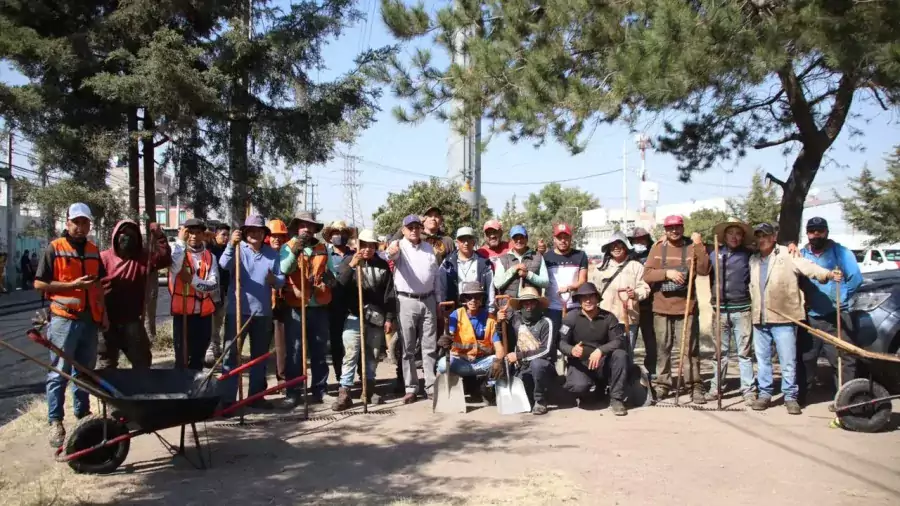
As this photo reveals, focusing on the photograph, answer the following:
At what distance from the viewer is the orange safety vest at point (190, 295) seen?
22.2 feet

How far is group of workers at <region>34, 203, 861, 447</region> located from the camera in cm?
690

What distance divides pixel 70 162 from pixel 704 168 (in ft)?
29.6

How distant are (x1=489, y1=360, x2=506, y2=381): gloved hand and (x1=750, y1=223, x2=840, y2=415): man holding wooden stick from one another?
252 centimetres

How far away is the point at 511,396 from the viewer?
710 cm

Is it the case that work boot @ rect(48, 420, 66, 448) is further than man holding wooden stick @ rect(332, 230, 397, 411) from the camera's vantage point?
No

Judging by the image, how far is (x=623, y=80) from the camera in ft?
21.7

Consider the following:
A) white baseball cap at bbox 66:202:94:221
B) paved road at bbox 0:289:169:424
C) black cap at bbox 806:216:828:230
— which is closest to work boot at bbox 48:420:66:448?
white baseball cap at bbox 66:202:94:221

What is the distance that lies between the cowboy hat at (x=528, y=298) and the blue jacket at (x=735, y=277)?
1.81m

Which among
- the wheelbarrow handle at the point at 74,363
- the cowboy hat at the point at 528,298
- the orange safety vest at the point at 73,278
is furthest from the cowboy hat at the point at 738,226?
the orange safety vest at the point at 73,278

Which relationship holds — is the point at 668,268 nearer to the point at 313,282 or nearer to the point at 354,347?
the point at 354,347

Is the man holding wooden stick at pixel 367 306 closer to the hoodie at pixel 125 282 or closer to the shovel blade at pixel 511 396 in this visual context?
the shovel blade at pixel 511 396

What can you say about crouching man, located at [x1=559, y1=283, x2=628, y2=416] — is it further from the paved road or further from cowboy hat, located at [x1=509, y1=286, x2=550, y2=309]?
the paved road

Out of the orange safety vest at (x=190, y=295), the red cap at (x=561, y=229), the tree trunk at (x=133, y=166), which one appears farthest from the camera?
the tree trunk at (x=133, y=166)

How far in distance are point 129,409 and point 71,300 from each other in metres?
1.52
